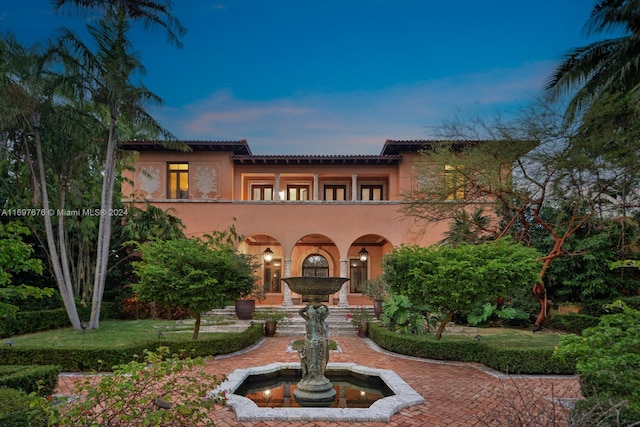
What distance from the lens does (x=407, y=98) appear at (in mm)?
23141

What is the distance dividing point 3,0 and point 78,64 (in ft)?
13.9

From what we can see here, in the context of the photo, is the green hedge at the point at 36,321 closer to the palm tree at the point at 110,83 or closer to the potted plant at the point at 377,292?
the palm tree at the point at 110,83

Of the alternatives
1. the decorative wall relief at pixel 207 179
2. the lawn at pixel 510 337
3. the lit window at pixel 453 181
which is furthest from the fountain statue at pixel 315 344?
the decorative wall relief at pixel 207 179

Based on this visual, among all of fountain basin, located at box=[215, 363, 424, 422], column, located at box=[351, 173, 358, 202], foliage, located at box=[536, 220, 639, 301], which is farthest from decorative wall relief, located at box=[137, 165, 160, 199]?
foliage, located at box=[536, 220, 639, 301]

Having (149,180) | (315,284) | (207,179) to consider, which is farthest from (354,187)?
(315,284)

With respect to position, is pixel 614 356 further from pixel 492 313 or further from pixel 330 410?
pixel 492 313

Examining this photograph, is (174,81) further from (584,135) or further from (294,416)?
(294,416)

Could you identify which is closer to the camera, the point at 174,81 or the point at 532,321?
the point at 532,321

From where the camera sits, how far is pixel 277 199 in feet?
68.4

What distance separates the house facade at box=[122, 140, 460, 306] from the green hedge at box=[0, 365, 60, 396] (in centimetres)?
1313

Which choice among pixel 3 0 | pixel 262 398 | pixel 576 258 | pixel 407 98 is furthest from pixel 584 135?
pixel 3 0

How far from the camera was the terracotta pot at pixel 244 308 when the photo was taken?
16828 mm

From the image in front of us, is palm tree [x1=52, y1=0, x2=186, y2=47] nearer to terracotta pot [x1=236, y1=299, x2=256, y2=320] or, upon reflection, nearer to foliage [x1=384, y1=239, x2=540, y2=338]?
terracotta pot [x1=236, y1=299, x2=256, y2=320]

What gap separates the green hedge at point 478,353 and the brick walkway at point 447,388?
0.25 metres
